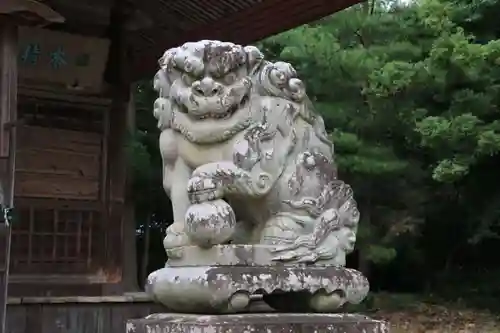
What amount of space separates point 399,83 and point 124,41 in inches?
127

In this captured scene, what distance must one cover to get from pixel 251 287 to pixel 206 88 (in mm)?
801

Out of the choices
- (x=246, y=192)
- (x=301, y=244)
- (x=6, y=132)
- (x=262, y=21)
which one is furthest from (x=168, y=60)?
(x=262, y=21)

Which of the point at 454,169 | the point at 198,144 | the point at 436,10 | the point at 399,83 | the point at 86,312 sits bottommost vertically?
the point at 86,312

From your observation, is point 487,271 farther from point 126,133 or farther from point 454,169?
point 126,133

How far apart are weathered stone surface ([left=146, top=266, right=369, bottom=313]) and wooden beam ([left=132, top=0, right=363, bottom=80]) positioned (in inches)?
168

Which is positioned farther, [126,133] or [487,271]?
[487,271]

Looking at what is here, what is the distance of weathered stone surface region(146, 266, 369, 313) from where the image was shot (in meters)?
2.90

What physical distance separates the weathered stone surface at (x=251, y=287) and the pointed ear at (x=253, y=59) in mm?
842

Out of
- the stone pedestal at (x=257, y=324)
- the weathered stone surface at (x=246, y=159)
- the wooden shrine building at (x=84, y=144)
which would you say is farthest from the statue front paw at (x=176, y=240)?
the wooden shrine building at (x=84, y=144)

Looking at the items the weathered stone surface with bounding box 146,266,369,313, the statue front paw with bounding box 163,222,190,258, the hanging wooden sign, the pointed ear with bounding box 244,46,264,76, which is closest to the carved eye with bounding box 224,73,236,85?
the pointed ear with bounding box 244,46,264,76

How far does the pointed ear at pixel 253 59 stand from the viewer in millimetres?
3293

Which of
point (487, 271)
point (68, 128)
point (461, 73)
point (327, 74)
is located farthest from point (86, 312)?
point (487, 271)

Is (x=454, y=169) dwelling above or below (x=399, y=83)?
below

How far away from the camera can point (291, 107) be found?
129 inches
